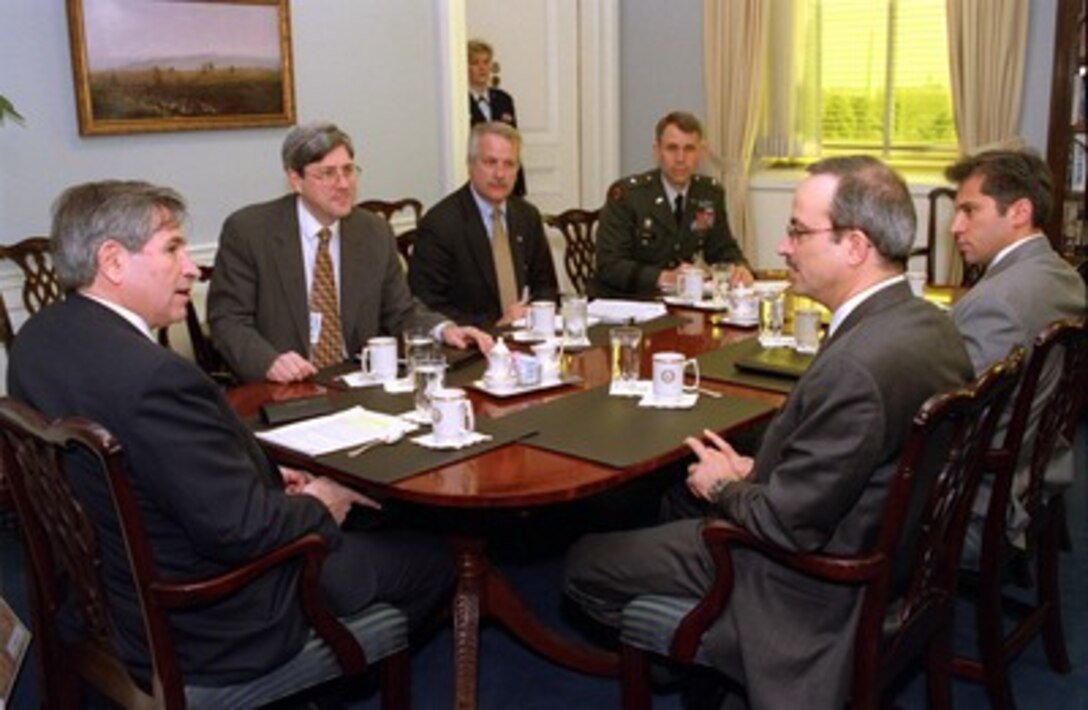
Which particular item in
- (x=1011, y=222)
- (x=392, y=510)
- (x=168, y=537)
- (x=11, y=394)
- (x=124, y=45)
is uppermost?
(x=124, y=45)

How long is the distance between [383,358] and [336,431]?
1.41 feet

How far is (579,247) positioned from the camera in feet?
15.2

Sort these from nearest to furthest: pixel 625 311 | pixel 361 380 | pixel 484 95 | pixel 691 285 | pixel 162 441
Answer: pixel 162 441 → pixel 361 380 → pixel 625 311 → pixel 691 285 → pixel 484 95

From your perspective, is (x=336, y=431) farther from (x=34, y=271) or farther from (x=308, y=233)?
(x=34, y=271)

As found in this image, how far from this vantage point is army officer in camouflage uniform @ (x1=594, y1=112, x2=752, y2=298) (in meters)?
4.27

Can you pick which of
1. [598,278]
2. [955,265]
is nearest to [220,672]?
[598,278]

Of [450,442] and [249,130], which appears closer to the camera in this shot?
[450,442]

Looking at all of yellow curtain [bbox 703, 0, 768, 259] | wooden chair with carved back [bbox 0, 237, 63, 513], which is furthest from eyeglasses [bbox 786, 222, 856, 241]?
yellow curtain [bbox 703, 0, 768, 259]

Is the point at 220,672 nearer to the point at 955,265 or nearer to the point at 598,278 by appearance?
the point at 598,278

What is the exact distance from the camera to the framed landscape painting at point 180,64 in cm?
392

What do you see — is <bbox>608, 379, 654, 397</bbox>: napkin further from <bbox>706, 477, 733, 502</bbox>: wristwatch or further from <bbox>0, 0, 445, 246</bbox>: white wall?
<bbox>0, 0, 445, 246</bbox>: white wall

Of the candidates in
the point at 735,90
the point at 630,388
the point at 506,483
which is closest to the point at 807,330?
the point at 630,388

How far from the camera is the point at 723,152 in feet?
19.3

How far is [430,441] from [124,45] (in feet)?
8.33
